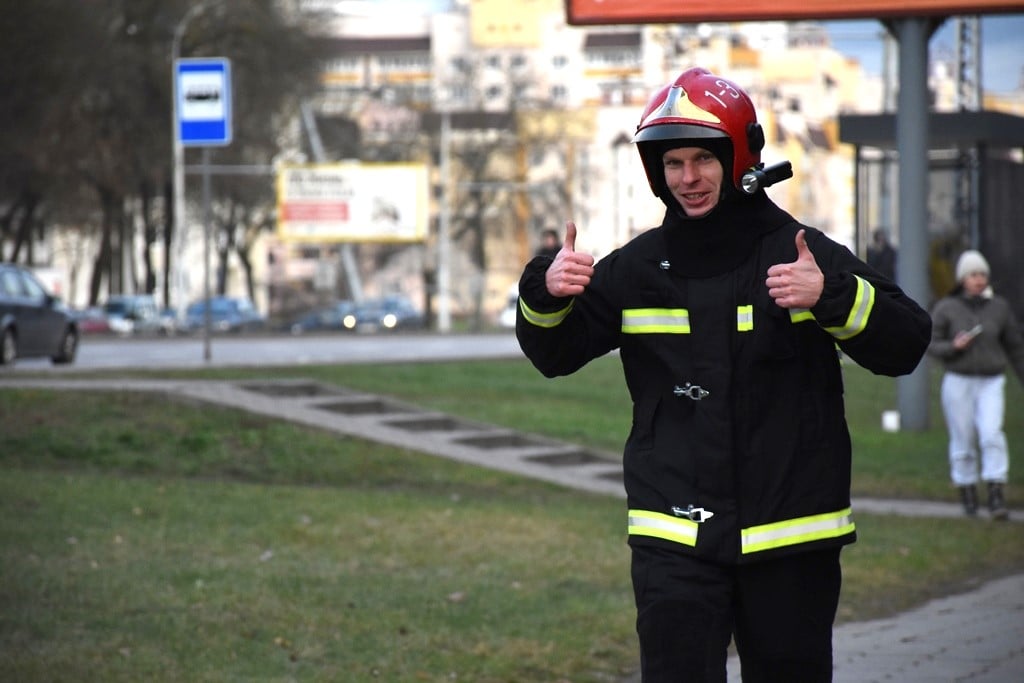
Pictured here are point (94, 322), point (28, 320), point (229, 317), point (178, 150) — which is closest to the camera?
point (28, 320)

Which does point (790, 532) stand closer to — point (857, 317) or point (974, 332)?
point (857, 317)

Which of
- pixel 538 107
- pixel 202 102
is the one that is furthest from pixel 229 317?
pixel 202 102

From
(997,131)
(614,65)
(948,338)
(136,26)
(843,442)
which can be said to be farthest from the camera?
(614,65)

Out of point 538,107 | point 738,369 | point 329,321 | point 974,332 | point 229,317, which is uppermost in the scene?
point 538,107

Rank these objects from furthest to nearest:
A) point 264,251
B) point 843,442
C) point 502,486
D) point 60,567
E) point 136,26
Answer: point 264,251 → point 136,26 → point 502,486 → point 60,567 → point 843,442

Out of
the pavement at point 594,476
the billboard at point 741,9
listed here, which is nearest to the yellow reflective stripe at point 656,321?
the pavement at point 594,476

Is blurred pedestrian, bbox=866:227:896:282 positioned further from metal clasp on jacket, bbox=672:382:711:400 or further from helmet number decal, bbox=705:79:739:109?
metal clasp on jacket, bbox=672:382:711:400

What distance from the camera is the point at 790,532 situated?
4.19m

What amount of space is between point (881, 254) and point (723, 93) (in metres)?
22.0

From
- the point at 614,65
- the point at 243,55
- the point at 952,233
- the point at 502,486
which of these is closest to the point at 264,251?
the point at 614,65

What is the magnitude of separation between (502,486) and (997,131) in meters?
11.7

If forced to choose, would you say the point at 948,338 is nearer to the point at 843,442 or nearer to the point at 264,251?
the point at 843,442

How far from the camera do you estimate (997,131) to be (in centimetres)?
2428

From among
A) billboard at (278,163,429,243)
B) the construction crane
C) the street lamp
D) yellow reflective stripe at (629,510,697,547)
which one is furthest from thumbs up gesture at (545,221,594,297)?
billboard at (278,163,429,243)
